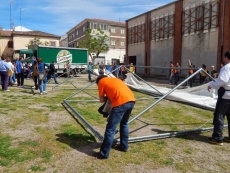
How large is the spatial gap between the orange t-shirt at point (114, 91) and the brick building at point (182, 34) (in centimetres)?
1716

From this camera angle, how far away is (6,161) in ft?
13.1

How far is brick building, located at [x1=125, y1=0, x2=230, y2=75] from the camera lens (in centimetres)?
1939

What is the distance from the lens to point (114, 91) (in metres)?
4.04

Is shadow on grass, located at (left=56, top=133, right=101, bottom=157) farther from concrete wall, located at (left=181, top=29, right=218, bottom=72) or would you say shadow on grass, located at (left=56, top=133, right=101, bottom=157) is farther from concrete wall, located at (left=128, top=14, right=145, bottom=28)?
concrete wall, located at (left=128, top=14, right=145, bottom=28)

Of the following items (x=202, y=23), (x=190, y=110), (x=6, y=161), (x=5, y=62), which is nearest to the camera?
(x=6, y=161)

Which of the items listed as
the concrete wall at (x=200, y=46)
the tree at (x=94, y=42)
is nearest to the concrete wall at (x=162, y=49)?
the concrete wall at (x=200, y=46)

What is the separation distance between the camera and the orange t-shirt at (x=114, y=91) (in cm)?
404

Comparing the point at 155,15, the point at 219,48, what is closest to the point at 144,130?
the point at 219,48

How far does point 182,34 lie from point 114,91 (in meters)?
21.3

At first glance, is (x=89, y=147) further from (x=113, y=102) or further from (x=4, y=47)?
(x=4, y=47)

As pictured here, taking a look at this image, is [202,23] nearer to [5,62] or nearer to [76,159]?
[5,62]

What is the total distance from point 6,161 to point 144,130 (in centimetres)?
322

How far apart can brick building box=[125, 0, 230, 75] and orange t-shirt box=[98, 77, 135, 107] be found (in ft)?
56.3

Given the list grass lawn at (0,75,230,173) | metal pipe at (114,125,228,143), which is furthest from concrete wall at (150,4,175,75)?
metal pipe at (114,125,228,143)
